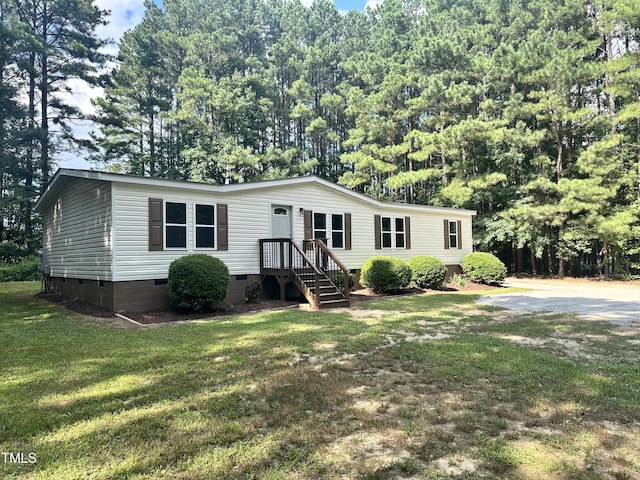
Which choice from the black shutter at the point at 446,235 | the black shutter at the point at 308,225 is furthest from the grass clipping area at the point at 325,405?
the black shutter at the point at 446,235

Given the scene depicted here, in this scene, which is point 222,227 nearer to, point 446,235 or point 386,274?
point 386,274

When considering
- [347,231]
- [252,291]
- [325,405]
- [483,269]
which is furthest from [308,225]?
[325,405]

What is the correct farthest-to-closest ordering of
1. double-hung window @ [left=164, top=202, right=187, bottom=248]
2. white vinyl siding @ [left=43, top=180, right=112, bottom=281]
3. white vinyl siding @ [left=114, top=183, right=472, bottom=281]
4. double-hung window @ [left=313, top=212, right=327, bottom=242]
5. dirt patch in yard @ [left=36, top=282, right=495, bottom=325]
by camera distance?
1. double-hung window @ [left=313, top=212, right=327, bottom=242]
2. double-hung window @ [left=164, top=202, right=187, bottom=248]
3. white vinyl siding @ [left=43, top=180, right=112, bottom=281]
4. white vinyl siding @ [left=114, top=183, right=472, bottom=281]
5. dirt patch in yard @ [left=36, top=282, right=495, bottom=325]

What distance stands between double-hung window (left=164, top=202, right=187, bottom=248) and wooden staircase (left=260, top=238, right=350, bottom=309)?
89.0 inches

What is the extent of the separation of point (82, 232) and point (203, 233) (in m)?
3.47

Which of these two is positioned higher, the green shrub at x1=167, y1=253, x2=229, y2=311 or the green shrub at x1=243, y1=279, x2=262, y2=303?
the green shrub at x1=167, y1=253, x2=229, y2=311

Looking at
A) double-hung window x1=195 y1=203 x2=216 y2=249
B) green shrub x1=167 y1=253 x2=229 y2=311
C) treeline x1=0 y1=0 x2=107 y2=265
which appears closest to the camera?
green shrub x1=167 y1=253 x2=229 y2=311

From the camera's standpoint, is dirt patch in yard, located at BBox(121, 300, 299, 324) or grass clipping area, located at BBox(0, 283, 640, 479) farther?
dirt patch in yard, located at BBox(121, 300, 299, 324)

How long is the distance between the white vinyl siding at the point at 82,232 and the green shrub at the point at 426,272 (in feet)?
30.8

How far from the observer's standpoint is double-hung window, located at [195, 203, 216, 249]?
10.3 metres

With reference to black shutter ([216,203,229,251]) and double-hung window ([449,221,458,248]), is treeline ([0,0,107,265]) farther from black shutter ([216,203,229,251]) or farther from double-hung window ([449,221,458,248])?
double-hung window ([449,221,458,248])

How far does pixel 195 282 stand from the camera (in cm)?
870

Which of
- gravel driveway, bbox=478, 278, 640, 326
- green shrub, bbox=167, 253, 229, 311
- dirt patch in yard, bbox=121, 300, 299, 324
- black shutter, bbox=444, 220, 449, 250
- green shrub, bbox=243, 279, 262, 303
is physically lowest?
gravel driveway, bbox=478, 278, 640, 326

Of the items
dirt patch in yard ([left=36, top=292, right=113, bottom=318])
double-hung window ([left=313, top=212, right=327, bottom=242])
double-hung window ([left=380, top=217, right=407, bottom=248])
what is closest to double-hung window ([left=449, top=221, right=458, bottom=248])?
double-hung window ([left=380, top=217, right=407, bottom=248])
